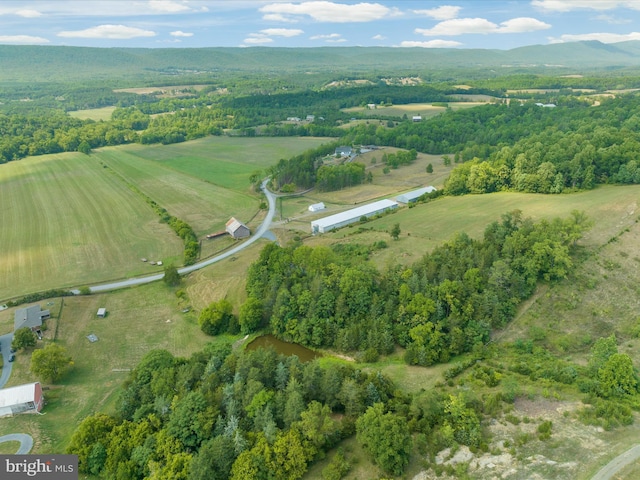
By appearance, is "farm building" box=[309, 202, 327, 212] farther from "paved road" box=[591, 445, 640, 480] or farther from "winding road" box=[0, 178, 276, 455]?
"paved road" box=[591, 445, 640, 480]

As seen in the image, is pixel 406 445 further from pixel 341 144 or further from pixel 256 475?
pixel 341 144

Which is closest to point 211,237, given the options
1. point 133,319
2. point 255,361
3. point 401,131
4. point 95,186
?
point 133,319

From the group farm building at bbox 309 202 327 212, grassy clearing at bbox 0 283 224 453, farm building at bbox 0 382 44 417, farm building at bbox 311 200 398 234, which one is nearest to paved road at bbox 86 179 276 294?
grassy clearing at bbox 0 283 224 453

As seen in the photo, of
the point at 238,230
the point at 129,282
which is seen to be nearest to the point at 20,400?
the point at 129,282

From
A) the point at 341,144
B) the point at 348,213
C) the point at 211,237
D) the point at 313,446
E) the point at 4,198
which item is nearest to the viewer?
the point at 313,446

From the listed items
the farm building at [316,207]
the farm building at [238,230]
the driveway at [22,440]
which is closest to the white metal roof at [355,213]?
the farm building at [316,207]
